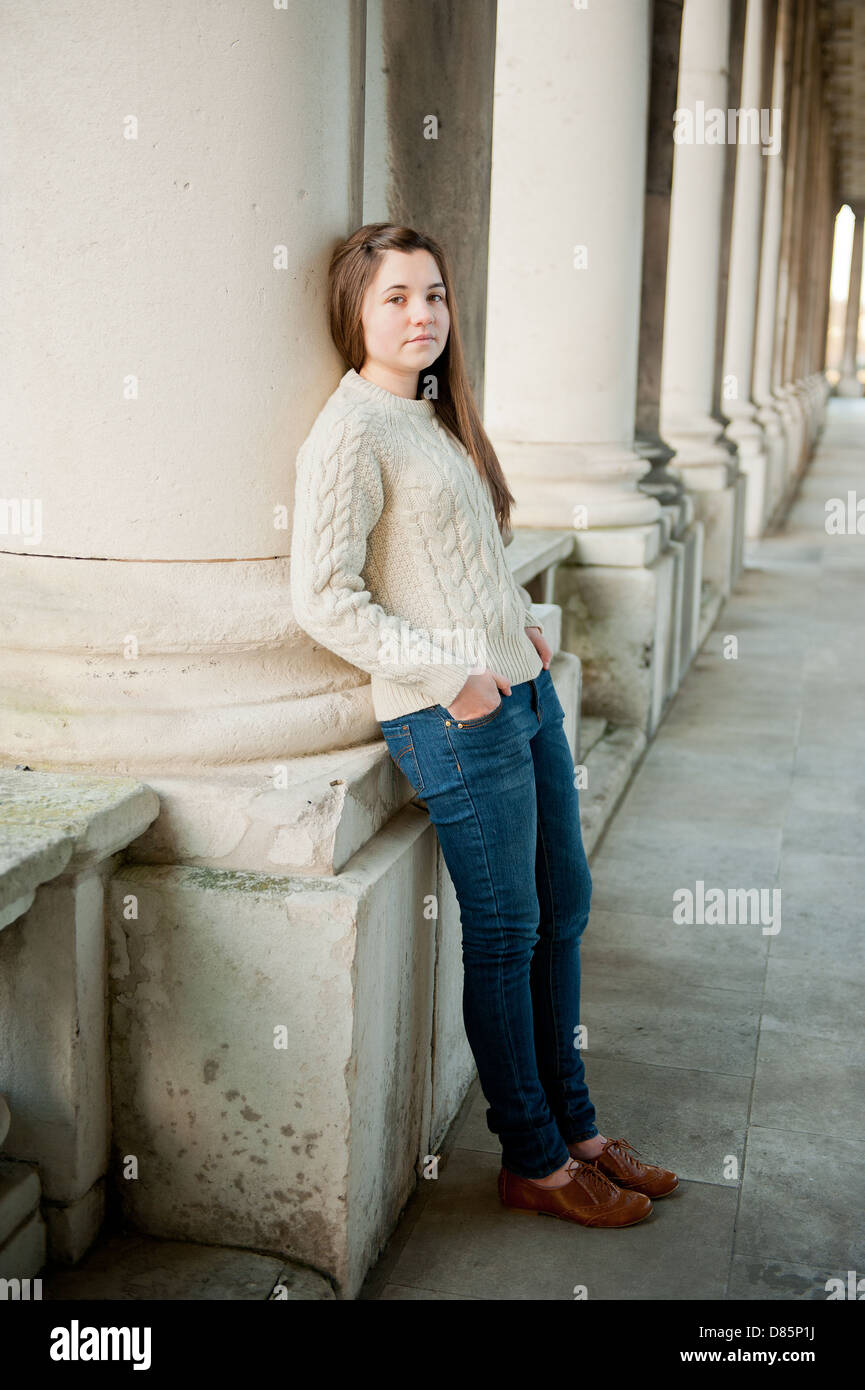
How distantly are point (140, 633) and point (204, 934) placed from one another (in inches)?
23.1

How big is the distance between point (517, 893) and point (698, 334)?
8177 mm

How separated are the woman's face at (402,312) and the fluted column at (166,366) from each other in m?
0.13

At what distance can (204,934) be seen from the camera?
8.84 ft

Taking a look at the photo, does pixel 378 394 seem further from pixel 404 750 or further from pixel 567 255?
pixel 567 255

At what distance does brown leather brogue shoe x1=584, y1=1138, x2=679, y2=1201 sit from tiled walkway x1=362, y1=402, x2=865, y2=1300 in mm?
30

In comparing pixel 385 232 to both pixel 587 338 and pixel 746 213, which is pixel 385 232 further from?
pixel 746 213

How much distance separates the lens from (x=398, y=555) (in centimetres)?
280

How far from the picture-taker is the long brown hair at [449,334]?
110 inches

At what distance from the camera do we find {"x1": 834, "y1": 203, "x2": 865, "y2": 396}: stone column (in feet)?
166

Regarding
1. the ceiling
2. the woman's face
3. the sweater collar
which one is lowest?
the sweater collar

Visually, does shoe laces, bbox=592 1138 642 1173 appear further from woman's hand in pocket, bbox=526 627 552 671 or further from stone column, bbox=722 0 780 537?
stone column, bbox=722 0 780 537

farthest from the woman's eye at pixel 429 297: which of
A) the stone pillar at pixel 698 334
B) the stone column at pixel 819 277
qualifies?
the stone column at pixel 819 277

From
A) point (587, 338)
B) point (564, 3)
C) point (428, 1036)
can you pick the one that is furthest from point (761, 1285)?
point (564, 3)

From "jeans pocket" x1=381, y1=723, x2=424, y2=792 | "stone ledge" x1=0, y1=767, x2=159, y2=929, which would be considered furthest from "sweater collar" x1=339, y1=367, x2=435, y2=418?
"stone ledge" x1=0, y1=767, x2=159, y2=929
